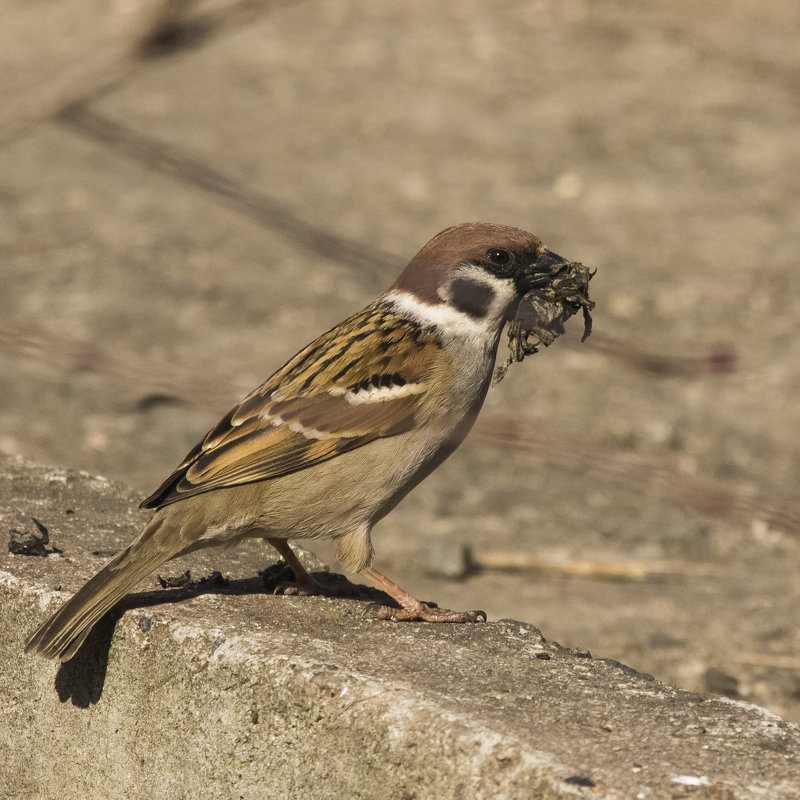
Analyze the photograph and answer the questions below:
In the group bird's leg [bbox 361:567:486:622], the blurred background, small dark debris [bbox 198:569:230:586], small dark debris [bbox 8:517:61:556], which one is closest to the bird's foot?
bird's leg [bbox 361:567:486:622]

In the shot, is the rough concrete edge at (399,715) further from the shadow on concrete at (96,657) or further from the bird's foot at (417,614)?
the bird's foot at (417,614)

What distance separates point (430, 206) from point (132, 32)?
4101 millimetres

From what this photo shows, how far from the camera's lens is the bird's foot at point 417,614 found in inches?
131

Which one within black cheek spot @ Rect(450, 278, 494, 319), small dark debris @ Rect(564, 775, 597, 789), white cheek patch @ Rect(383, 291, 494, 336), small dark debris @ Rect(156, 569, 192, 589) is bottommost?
small dark debris @ Rect(156, 569, 192, 589)

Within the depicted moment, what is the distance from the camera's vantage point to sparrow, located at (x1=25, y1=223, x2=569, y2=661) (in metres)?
3.39

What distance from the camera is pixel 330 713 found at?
275 centimetres

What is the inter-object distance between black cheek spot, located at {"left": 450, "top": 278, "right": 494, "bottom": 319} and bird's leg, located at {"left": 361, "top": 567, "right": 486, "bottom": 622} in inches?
31.7

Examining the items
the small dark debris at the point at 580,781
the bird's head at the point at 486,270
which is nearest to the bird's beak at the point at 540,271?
the bird's head at the point at 486,270

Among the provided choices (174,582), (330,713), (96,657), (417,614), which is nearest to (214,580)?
(174,582)

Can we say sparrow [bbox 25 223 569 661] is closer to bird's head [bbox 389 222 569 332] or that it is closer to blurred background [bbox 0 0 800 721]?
bird's head [bbox 389 222 569 332]

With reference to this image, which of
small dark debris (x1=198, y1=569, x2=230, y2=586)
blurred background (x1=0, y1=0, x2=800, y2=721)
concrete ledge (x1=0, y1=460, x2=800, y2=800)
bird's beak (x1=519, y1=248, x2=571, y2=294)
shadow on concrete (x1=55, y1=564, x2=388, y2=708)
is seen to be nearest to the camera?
concrete ledge (x1=0, y1=460, x2=800, y2=800)

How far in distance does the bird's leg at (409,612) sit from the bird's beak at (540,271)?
0.92 meters

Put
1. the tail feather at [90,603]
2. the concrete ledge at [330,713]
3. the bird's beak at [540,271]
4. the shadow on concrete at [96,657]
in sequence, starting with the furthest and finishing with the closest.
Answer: the bird's beak at [540,271] < the shadow on concrete at [96,657] < the tail feather at [90,603] < the concrete ledge at [330,713]

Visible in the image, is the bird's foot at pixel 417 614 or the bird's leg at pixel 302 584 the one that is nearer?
the bird's foot at pixel 417 614
